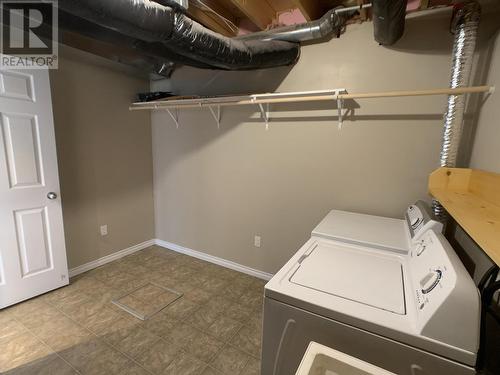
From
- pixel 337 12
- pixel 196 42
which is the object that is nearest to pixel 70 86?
pixel 196 42

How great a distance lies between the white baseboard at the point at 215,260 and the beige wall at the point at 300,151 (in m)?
0.06

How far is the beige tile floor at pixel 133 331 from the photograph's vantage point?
5.41ft

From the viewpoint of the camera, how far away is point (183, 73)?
2.94 meters

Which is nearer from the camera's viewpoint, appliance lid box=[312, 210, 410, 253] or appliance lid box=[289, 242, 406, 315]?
appliance lid box=[289, 242, 406, 315]

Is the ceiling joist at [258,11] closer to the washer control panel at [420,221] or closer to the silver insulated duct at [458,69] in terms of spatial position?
the silver insulated duct at [458,69]

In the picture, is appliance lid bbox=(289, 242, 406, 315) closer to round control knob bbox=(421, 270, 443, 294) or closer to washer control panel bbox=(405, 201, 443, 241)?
round control knob bbox=(421, 270, 443, 294)

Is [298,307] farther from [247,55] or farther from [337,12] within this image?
[337,12]

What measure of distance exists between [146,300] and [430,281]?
2.24 metres

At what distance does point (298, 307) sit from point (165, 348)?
1.29 meters

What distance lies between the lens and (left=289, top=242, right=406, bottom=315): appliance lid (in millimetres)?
1021

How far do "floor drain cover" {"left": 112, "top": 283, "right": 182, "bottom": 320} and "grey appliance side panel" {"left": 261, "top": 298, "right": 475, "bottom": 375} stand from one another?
137 centimetres

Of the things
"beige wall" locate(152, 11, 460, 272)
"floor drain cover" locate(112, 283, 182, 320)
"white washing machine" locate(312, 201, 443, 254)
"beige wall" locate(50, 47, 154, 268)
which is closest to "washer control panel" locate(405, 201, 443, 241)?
"white washing machine" locate(312, 201, 443, 254)

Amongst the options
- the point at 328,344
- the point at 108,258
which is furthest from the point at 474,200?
the point at 108,258

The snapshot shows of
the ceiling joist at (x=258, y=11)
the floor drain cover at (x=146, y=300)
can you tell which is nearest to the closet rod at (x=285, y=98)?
the ceiling joist at (x=258, y=11)
